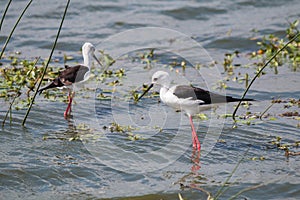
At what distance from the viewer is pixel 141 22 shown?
46.3 feet

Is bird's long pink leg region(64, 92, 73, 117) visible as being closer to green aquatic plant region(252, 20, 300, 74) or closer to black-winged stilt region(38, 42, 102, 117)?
black-winged stilt region(38, 42, 102, 117)

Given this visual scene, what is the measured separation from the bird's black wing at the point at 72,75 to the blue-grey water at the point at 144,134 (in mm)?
419

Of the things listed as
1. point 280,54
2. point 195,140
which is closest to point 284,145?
point 195,140

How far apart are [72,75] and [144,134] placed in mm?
1668

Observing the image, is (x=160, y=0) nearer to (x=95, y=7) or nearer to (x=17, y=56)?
(x=95, y=7)

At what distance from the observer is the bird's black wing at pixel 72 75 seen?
8.55 meters

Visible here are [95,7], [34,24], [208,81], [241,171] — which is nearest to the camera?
[241,171]

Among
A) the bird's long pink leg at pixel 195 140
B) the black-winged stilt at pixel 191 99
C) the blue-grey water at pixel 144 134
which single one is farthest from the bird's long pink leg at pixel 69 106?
the bird's long pink leg at pixel 195 140

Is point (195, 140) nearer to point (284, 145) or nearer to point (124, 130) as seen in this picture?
point (124, 130)

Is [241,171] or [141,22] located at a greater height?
[141,22]

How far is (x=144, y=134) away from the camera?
7.60 metres

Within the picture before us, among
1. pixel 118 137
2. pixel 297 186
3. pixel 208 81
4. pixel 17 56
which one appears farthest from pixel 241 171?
pixel 17 56

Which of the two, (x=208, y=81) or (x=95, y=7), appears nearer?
(x=208, y=81)

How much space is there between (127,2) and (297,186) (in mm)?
10373
